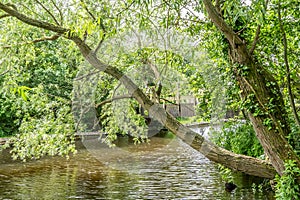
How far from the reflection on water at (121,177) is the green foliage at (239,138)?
541 mm

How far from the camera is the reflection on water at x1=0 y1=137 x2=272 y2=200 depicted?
5672 millimetres

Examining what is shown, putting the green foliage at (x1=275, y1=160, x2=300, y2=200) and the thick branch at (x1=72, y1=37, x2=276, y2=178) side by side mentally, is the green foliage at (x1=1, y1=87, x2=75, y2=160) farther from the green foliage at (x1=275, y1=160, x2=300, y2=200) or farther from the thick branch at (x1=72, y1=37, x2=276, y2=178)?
the green foliage at (x1=275, y1=160, x2=300, y2=200)

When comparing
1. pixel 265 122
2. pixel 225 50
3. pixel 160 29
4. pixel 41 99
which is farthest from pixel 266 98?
pixel 41 99

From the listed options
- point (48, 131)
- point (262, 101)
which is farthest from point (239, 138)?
point (48, 131)

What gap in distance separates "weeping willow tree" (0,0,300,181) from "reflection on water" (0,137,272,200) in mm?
1395

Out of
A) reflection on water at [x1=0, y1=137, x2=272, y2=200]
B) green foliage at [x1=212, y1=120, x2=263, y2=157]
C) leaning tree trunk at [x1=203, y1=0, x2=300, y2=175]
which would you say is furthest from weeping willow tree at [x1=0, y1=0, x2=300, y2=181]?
reflection on water at [x1=0, y1=137, x2=272, y2=200]

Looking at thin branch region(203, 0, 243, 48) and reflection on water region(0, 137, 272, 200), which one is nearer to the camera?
thin branch region(203, 0, 243, 48)

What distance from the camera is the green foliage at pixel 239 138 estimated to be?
17.7 feet

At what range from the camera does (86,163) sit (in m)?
8.46

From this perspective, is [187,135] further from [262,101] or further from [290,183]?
[290,183]

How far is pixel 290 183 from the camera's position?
364 cm

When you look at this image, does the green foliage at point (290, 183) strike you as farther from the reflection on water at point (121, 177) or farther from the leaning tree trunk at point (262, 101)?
the reflection on water at point (121, 177)

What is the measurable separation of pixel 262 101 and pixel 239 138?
1.81 m

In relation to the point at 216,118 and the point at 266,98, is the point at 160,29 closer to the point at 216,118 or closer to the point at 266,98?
the point at 216,118
